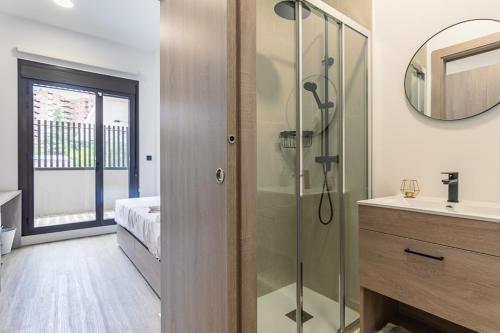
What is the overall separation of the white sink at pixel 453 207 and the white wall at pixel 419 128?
0.06 metres

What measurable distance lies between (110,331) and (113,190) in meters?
2.98

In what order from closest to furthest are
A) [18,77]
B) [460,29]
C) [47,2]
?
[460,29]
[47,2]
[18,77]

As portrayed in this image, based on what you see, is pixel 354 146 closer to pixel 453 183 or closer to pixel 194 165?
pixel 453 183

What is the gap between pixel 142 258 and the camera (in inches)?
99.7

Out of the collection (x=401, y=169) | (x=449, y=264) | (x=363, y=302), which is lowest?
(x=363, y=302)

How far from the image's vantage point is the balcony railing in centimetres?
375

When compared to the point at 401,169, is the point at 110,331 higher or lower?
lower

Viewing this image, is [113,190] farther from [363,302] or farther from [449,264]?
[449,264]

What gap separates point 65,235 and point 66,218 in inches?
10.1

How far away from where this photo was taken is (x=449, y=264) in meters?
1.21

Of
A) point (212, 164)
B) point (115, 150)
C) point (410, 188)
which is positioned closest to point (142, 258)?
point (212, 164)

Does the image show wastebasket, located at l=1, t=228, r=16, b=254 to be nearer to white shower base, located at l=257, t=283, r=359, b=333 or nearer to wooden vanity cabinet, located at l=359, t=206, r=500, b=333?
white shower base, located at l=257, t=283, r=359, b=333

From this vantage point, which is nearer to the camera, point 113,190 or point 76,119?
point 76,119

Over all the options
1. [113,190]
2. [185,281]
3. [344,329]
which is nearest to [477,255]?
[344,329]
